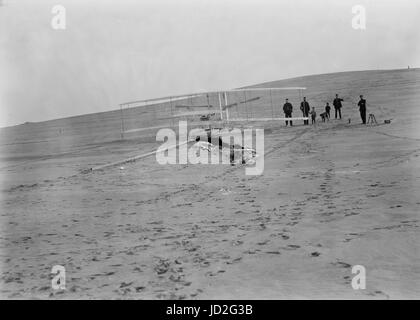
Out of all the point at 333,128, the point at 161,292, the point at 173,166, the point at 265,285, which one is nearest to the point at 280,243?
the point at 265,285

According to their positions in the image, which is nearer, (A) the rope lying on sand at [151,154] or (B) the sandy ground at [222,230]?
(B) the sandy ground at [222,230]

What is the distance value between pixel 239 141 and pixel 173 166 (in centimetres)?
567

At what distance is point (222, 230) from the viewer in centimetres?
693

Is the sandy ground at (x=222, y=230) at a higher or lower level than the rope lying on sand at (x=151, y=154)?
lower

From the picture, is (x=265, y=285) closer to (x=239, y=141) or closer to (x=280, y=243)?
(x=280, y=243)

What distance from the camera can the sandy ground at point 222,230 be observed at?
479cm

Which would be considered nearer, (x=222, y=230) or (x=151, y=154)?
(x=222, y=230)

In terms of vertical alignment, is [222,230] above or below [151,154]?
below

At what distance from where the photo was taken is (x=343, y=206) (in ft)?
25.4

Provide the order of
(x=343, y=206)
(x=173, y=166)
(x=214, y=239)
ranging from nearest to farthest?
(x=214, y=239) < (x=343, y=206) < (x=173, y=166)

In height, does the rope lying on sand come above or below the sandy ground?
above

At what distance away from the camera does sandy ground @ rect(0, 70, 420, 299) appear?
4.79m

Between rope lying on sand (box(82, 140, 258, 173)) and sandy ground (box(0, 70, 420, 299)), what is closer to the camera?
sandy ground (box(0, 70, 420, 299))
